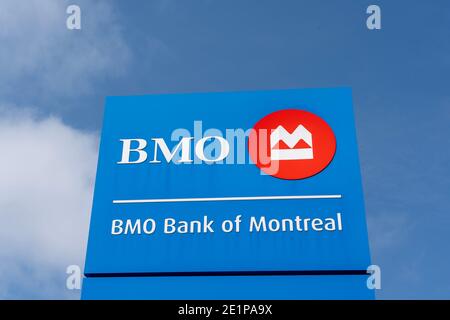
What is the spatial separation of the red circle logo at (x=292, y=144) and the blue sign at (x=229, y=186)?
2 centimetres

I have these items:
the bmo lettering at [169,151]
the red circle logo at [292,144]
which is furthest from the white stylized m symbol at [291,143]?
the bmo lettering at [169,151]

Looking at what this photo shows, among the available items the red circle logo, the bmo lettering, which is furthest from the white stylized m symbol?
the bmo lettering

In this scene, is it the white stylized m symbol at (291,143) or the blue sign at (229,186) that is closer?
the blue sign at (229,186)

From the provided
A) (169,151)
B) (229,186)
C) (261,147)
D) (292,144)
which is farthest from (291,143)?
(169,151)

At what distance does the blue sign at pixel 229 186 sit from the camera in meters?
8.71

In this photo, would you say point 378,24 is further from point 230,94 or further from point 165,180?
point 165,180

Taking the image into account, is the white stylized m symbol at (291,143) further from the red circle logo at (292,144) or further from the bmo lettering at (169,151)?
the bmo lettering at (169,151)

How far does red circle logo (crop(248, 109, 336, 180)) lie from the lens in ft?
31.0

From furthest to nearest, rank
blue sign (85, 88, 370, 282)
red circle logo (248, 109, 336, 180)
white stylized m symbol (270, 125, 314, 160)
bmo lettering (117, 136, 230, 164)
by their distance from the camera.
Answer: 1. bmo lettering (117, 136, 230, 164)
2. white stylized m symbol (270, 125, 314, 160)
3. red circle logo (248, 109, 336, 180)
4. blue sign (85, 88, 370, 282)

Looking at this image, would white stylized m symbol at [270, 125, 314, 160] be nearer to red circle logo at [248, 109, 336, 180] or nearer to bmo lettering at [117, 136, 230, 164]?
red circle logo at [248, 109, 336, 180]
